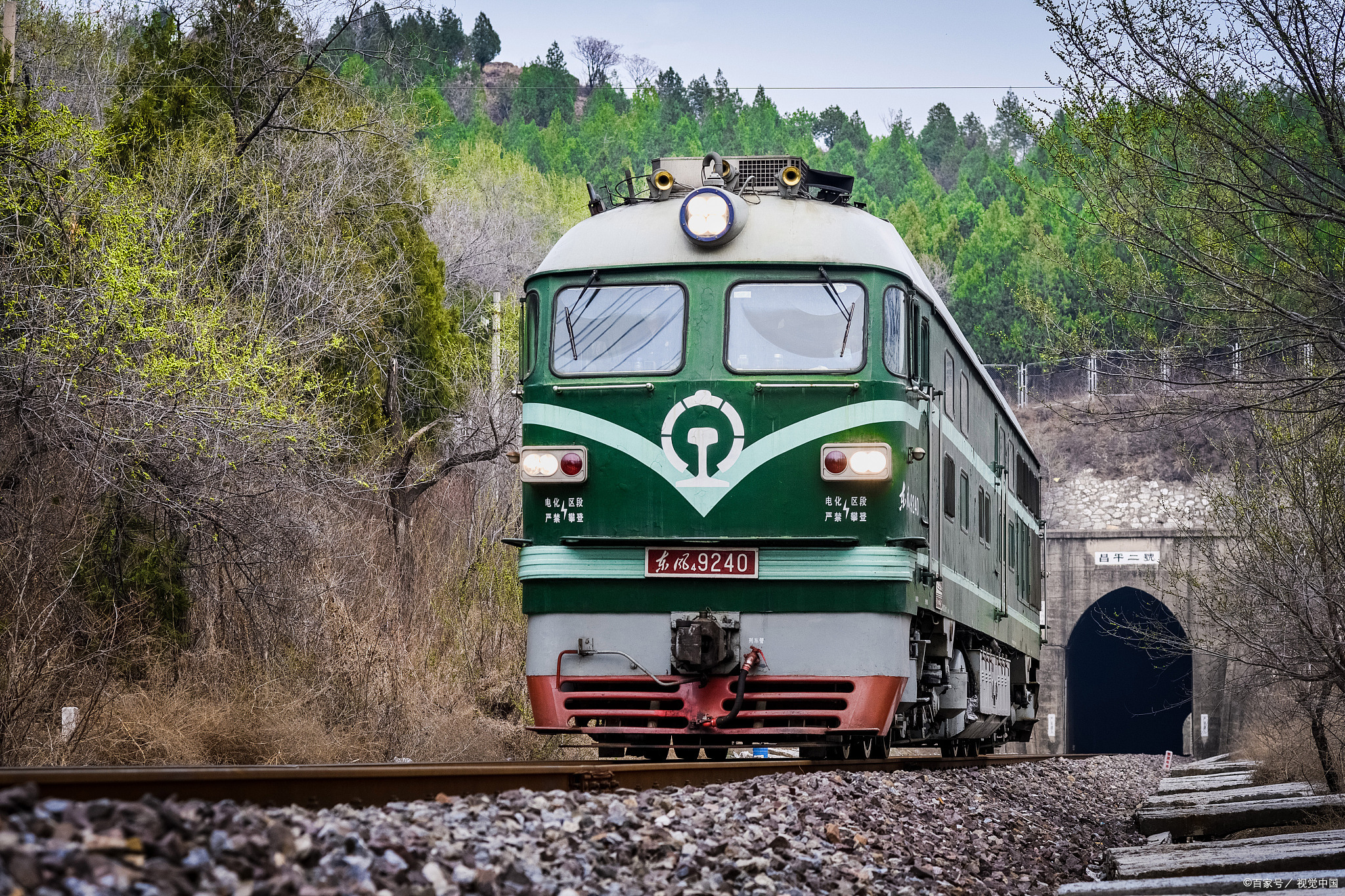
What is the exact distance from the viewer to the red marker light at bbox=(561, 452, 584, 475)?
29.5ft

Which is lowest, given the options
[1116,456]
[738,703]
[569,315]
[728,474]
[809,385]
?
[738,703]

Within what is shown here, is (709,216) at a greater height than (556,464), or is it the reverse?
(709,216)

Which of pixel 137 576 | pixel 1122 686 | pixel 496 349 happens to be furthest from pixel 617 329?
pixel 1122 686

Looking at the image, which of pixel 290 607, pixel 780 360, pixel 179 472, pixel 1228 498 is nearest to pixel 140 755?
pixel 179 472

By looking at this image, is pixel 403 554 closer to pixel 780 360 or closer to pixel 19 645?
pixel 19 645

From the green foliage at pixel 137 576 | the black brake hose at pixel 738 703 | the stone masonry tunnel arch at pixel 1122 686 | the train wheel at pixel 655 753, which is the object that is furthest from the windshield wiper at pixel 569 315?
the stone masonry tunnel arch at pixel 1122 686

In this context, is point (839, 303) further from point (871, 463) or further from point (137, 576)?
point (137, 576)

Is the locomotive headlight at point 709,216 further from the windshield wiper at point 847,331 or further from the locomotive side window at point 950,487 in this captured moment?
the locomotive side window at point 950,487

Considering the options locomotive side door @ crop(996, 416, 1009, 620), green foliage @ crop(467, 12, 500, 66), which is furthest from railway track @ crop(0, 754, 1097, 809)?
green foliage @ crop(467, 12, 500, 66)

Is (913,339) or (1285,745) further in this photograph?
(1285,745)

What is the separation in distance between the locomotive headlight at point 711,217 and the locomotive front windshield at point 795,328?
356mm

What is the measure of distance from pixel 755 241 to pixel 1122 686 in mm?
43054

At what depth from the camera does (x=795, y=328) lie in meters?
9.08

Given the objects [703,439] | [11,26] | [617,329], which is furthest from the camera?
[11,26]
